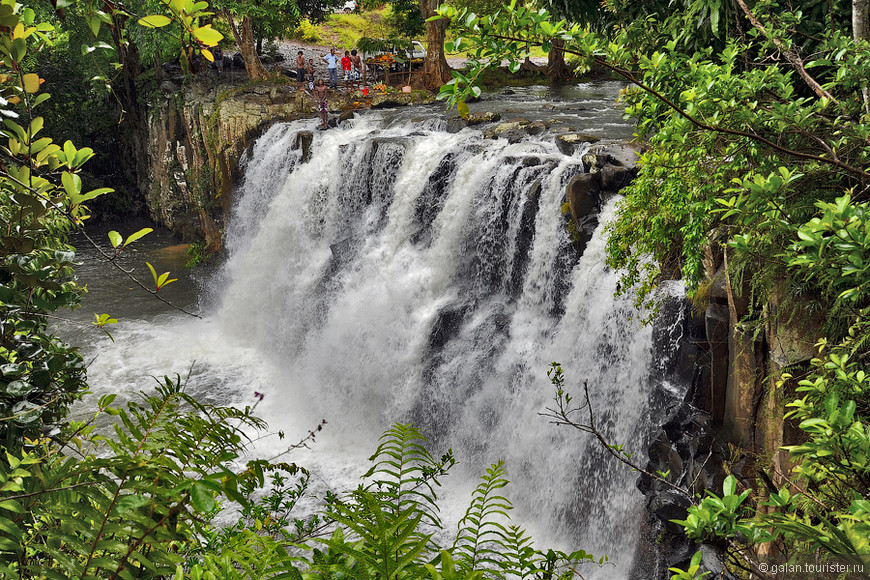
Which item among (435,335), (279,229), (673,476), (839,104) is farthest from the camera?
(279,229)

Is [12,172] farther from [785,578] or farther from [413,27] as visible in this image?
[413,27]

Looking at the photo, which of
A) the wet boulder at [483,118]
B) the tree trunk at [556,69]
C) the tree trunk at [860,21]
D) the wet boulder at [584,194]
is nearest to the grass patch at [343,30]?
the tree trunk at [556,69]

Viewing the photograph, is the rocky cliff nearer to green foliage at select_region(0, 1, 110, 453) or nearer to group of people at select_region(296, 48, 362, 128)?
group of people at select_region(296, 48, 362, 128)

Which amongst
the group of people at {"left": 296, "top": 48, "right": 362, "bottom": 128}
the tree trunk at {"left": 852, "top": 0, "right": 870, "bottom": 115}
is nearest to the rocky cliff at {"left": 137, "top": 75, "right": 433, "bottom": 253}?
the group of people at {"left": 296, "top": 48, "right": 362, "bottom": 128}

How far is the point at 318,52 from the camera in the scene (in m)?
33.1

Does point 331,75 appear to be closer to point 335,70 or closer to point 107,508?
point 335,70

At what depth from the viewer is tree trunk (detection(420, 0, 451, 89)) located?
20.2m

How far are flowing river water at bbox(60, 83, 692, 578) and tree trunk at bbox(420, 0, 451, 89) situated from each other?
5.29 meters

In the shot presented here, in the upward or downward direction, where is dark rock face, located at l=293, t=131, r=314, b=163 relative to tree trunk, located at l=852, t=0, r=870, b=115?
downward

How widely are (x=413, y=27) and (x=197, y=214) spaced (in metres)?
10.6

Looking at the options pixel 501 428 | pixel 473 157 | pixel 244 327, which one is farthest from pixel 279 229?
pixel 501 428

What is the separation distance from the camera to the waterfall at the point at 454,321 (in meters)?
7.40

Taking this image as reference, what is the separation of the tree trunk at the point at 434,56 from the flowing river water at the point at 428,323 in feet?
17.4

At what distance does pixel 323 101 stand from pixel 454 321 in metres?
8.44
